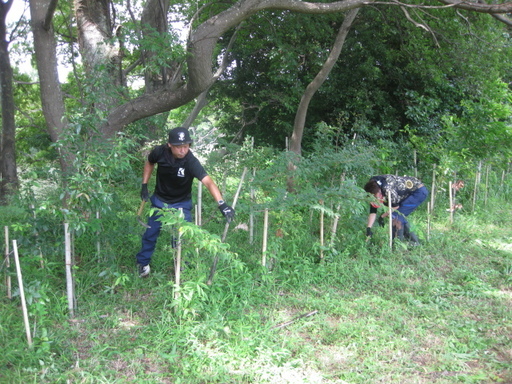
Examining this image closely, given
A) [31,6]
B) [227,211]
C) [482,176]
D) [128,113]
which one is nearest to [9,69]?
[31,6]

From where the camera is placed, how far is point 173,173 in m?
4.35

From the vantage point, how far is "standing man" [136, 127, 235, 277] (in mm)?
4102

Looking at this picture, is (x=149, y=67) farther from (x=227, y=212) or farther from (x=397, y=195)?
(x=397, y=195)

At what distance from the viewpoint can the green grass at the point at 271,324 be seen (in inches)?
122

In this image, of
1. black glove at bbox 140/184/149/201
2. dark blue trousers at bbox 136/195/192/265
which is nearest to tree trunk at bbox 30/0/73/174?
black glove at bbox 140/184/149/201

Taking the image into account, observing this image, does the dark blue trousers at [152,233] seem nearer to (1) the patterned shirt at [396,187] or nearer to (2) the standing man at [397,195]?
(2) the standing man at [397,195]

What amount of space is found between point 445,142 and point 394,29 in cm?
385

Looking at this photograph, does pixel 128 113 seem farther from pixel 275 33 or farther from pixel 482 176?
pixel 482 176

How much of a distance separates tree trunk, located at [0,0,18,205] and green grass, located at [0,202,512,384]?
5.05 metres

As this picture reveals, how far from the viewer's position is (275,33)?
912 cm

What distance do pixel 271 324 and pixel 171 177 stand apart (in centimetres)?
187

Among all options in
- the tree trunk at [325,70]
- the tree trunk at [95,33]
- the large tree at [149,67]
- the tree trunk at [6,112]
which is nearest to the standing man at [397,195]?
the tree trunk at [325,70]

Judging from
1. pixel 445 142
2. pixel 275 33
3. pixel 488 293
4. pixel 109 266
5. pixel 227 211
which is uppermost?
pixel 275 33

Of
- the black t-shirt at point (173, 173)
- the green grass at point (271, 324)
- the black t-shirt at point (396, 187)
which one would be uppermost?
the black t-shirt at point (173, 173)
